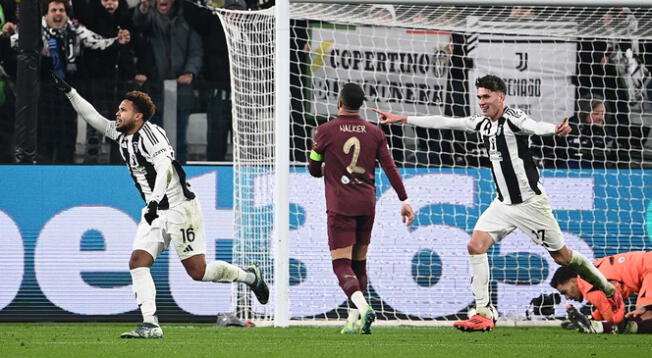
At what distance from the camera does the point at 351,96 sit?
33.3ft

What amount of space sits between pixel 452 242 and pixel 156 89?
11.5 ft

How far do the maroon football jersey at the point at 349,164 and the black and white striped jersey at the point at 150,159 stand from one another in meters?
1.18

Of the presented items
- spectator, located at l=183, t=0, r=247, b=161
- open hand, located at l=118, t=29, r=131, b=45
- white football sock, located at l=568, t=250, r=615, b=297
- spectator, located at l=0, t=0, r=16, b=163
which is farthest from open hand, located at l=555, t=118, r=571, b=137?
spectator, located at l=0, t=0, r=16, b=163

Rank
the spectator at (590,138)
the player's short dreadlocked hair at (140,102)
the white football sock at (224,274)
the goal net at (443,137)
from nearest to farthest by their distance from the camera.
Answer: the player's short dreadlocked hair at (140,102) < the white football sock at (224,274) < the goal net at (443,137) < the spectator at (590,138)

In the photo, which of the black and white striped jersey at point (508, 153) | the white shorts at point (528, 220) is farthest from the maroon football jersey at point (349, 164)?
the white shorts at point (528, 220)

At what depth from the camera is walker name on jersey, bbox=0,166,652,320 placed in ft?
40.9

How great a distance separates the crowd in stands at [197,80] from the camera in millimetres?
→ 12805

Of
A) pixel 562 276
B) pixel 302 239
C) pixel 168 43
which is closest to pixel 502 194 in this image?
pixel 562 276

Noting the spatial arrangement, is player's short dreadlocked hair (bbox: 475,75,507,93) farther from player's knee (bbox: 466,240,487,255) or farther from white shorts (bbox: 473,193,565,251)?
player's knee (bbox: 466,240,487,255)

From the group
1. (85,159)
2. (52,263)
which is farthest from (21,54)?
(52,263)

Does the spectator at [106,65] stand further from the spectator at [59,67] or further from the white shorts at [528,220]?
the white shorts at [528,220]

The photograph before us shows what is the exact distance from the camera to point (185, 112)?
1281 cm

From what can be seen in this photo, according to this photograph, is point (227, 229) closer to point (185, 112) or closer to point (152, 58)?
point (185, 112)

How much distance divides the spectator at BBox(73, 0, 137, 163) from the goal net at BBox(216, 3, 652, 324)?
56.3 inches
